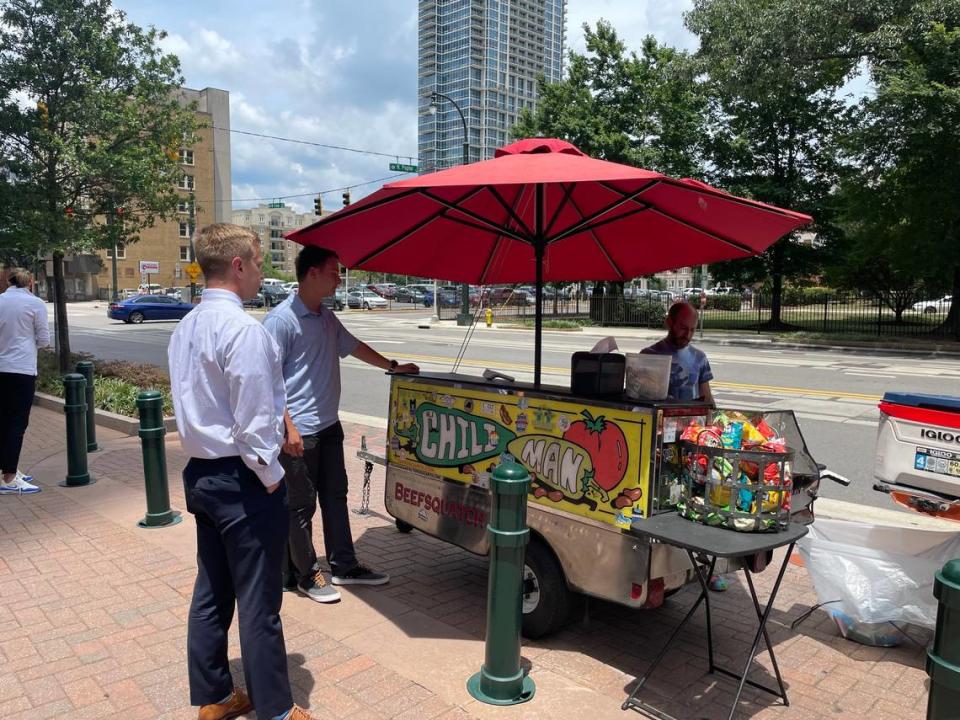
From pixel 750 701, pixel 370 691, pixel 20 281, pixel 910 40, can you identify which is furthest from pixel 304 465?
pixel 910 40

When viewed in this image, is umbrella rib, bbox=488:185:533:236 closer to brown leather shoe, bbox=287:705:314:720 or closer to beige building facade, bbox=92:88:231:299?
brown leather shoe, bbox=287:705:314:720

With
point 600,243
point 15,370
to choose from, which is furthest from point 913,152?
point 15,370

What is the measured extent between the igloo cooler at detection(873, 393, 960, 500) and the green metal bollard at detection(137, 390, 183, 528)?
475cm

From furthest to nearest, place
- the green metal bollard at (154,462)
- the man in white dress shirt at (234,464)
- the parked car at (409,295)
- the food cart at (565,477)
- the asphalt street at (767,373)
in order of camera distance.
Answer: the parked car at (409,295) < the asphalt street at (767,373) < the green metal bollard at (154,462) < the food cart at (565,477) < the man in white dress shirt at (234,464)

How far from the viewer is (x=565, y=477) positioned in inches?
142

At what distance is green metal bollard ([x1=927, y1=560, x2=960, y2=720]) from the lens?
196cm

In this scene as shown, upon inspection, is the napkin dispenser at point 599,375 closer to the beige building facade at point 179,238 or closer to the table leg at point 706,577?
the table leg at point 706,577

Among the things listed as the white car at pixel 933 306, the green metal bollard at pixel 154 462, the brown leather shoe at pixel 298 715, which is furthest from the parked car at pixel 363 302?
the brown leather shoe at pixel 298 715

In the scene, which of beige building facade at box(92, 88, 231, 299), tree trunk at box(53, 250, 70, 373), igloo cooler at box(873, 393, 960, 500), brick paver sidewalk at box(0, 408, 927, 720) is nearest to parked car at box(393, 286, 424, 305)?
beige building facade at box(92, 88, 231, 299)

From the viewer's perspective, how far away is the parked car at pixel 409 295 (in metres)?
61.8

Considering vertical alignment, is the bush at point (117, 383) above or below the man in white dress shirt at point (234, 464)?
below

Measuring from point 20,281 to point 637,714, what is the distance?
249 inches

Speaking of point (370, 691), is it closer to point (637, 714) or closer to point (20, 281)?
point (637, 714)

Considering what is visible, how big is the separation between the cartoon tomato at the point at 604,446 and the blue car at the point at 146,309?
1401 inches
